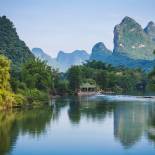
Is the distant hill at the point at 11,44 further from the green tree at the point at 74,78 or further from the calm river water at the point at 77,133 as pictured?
the calm river water at the point at 77,133

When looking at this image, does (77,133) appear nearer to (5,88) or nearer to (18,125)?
(18,125)

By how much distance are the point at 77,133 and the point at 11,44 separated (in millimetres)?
92834

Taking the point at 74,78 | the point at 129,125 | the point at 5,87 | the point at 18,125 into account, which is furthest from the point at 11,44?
the point at 129,125

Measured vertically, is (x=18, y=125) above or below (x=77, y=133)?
above

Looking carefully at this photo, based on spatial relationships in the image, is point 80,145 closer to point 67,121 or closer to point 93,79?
point 67,121

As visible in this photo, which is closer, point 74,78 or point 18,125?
point 18,125

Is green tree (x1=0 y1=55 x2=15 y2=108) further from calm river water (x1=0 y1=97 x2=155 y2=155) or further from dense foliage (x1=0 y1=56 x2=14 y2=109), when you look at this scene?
calm river water (x1=0 y1=97 x2=155 y2=155)

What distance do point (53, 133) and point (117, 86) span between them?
281 feet

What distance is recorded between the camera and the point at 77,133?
36.3 meters

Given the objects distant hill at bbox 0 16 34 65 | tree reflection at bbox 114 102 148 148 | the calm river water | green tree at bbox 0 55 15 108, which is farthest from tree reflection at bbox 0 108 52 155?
distant hill at bbox 0 16 34 65

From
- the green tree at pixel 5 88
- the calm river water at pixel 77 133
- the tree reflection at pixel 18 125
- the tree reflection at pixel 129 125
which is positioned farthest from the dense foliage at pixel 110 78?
the calm river water at pixel 77 133

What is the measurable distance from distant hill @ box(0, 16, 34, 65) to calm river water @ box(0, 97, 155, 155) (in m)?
65.2

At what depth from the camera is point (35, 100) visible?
6438 centimetres

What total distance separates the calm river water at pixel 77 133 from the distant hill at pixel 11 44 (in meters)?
65.2
